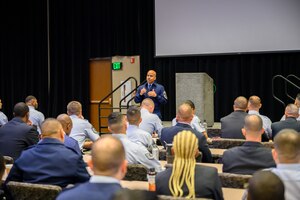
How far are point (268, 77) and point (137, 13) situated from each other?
374 centimetres

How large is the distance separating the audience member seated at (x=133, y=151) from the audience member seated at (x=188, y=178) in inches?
37.5

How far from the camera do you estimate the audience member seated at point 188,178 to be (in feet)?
9.27

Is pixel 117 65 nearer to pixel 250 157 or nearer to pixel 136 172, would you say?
pixel 136 172

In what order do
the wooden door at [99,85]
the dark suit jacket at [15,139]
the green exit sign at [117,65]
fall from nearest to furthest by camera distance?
the dark suit jacket at [15,139], the green exit sign at [117,65], the wooden door at [99,85]

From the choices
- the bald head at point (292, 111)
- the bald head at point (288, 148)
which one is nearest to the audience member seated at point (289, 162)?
the bald head at point (288, 148)

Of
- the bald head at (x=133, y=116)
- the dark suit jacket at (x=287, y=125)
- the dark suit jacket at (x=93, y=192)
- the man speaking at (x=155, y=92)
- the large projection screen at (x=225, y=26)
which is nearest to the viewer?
the dark suit jacket at (x=93, y=192)

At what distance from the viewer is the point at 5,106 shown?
1347 cm

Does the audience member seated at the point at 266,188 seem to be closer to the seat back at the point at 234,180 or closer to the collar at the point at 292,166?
the collar at the point at 292,166

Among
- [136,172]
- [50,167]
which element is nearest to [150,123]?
[136,172]

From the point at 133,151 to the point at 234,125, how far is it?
231 centimetres

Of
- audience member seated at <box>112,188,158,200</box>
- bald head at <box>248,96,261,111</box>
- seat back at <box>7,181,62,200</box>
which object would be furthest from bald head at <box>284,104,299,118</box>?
audience member seated at <box>112,188,158,200</box>

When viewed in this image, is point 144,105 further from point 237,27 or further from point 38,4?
point 38,4

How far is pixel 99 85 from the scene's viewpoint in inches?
484

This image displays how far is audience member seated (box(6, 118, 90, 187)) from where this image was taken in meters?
3.26
